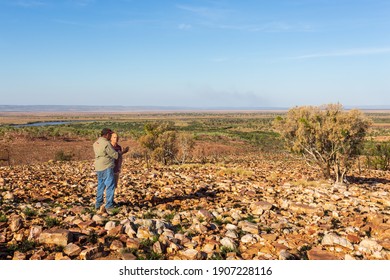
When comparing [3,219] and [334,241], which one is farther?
[3,219]

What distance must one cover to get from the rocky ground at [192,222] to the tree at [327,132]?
3.19 m

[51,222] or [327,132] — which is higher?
[327,132]

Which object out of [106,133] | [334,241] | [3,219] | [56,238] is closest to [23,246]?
[56,238]

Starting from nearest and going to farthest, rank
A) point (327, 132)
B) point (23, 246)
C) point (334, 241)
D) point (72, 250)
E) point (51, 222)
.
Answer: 1. point (72, 250)
2. point (23, 246)
3. point (334, 241)
4. point (51, 222)
5. point (327, 132)

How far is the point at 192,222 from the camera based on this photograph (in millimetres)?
7109

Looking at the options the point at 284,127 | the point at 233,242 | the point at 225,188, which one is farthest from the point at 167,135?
the point at 233,242

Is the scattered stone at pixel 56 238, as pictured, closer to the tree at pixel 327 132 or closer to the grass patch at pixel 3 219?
the grass patch at pixel 3 219

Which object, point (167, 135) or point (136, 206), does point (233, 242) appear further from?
point (167, 135)

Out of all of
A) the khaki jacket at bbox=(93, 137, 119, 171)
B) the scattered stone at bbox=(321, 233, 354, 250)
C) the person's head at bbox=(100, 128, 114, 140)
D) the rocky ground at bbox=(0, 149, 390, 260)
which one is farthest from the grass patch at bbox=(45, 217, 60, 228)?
the scattered stone at bbox=(321, 233, 354, 250)

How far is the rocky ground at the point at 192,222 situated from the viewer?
5438mm

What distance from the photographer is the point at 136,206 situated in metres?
8.49

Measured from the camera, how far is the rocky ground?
5.44 meters

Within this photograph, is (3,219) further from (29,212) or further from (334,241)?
(334,241)

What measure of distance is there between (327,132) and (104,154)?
9.73 metres
